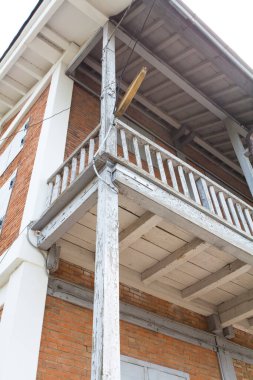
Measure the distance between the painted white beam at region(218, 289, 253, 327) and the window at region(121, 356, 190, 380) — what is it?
5.24 ft

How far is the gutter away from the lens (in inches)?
284

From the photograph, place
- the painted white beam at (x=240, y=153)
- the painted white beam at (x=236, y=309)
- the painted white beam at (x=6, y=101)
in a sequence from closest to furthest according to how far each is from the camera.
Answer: the painted white beam at (x=236, y=309)
the painted white beam at (x=240, y=153)
the painted white beam at (x=6, y=101)

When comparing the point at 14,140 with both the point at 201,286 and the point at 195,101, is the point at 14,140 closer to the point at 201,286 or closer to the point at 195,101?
the point at 195,101

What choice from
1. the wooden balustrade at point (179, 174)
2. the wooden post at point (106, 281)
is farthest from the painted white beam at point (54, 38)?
the wooden post at point (106, 281)

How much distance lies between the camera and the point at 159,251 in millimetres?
6293

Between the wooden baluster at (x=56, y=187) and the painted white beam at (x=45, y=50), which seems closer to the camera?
the wooden baluster at (x=56, y=187)

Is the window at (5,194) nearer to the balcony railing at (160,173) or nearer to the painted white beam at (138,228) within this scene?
the balcony railing at (160,173)

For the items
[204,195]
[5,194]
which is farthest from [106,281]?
[5,194]

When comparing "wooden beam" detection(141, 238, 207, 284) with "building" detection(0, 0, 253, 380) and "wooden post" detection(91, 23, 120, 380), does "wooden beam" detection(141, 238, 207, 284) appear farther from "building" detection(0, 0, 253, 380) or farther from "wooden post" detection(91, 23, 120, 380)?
"wooden post" detection(91, 23, 120, 380)

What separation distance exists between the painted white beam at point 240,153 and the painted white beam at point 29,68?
4655 mm

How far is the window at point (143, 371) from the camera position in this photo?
5.80 metres

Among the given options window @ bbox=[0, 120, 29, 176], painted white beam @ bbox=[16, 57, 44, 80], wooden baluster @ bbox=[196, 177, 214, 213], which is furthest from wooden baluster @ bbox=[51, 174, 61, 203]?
painted white beam @ bbox=[16, 57, 44, 80]

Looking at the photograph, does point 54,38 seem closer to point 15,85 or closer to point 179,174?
point 15,85

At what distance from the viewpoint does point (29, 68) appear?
9.62 m
